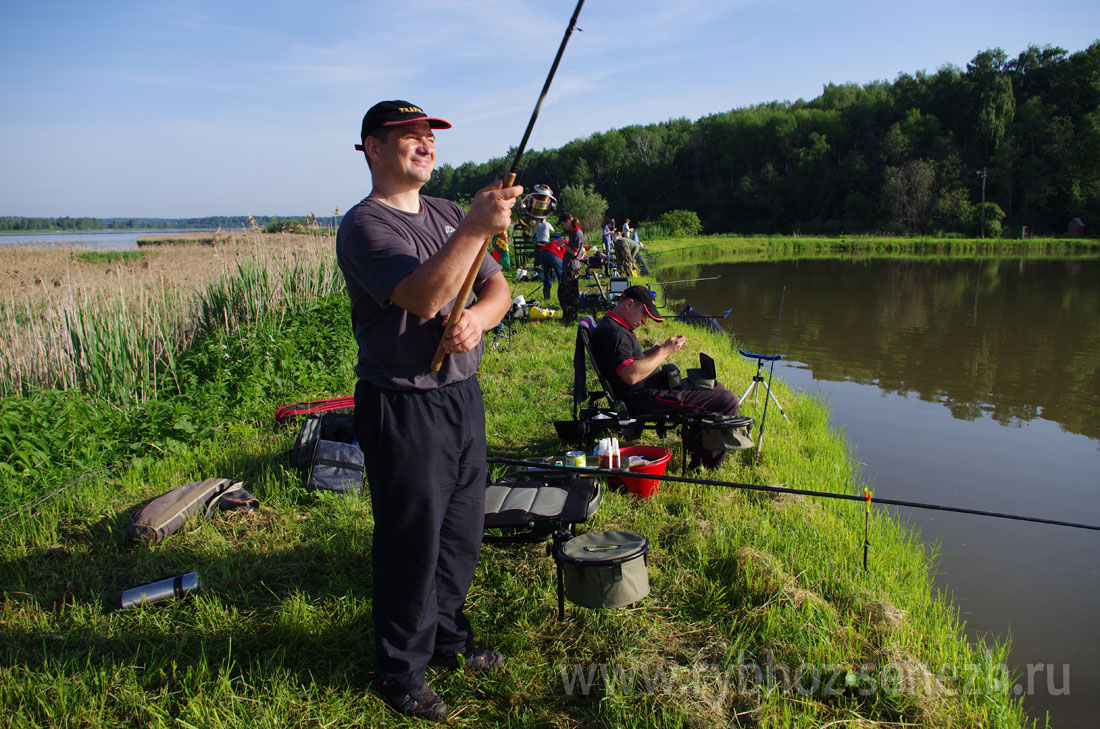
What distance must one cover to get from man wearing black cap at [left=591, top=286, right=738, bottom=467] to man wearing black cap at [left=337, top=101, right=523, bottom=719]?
260 centimetres

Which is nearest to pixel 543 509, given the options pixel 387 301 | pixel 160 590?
pixel 387 301

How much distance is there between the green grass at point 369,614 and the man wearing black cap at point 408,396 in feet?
1.26

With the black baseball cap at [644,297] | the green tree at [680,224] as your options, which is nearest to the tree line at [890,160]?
the green tree at [680,224]

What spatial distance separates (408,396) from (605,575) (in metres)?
1.06

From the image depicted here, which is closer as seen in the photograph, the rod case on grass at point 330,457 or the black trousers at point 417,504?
the black trousers at point 417,504

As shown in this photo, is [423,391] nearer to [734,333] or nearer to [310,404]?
[310,404]

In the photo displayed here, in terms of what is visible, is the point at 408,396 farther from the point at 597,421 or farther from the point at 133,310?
the point at 133,310

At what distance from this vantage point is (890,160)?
65312 mm

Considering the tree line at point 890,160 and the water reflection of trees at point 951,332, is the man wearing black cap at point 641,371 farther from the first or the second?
the tree line at point 890,160

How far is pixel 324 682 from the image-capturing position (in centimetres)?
242

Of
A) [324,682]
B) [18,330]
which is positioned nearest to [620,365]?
[324,682]

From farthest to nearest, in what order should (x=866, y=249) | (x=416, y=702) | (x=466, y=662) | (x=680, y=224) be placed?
(x=680, y=224)
(x=866, y=249)
(x=466, y=662)
(x=416, y=702)

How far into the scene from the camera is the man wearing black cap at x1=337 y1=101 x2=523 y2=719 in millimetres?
1994

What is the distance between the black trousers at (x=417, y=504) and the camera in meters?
2.08
